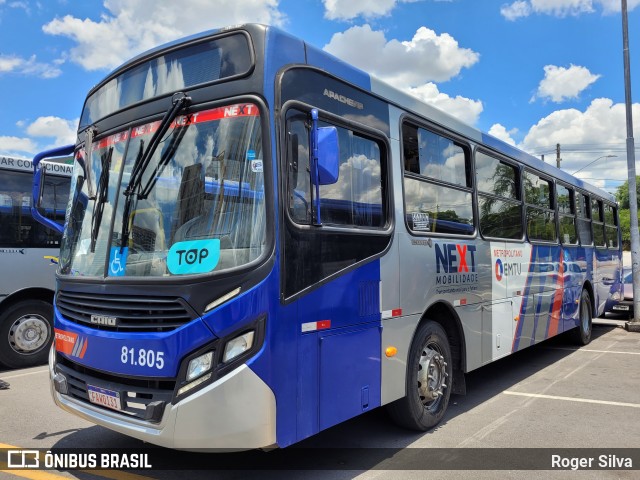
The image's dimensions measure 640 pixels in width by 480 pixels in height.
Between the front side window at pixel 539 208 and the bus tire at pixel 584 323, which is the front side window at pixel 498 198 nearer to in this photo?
the front side window at pixel 539 208

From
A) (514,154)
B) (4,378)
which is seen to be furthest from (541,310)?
(4,378)

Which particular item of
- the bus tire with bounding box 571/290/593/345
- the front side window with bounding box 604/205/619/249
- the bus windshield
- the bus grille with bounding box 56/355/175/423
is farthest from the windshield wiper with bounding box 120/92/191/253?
the front side window with bounding box 604/205/619/249

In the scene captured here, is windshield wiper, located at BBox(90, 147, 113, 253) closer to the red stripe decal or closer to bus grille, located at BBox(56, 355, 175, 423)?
bus grille, located at BBox(56, 355, 175, 423)

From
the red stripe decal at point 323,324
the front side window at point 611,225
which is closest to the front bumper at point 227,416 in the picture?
the red stripe decal at point 323,324

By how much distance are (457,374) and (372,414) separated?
99 cm

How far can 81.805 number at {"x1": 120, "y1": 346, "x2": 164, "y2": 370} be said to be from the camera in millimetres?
3203

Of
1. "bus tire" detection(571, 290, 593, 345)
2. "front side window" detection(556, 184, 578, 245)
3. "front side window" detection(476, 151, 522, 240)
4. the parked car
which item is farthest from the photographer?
the parked car

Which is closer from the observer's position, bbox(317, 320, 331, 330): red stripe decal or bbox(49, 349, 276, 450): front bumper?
bbox(49, 349, 276, 450): front bumper

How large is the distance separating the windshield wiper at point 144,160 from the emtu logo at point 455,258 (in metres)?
2.80

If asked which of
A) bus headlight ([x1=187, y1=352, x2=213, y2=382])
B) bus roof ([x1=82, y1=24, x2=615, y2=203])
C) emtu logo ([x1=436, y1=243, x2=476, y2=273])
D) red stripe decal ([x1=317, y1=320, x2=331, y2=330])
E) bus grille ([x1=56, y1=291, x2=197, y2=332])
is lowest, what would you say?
bus headlight ([x1=187, y1=352, x2=213, y2=382])

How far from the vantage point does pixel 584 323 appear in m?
9.85

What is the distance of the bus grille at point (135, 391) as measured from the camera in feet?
10.5

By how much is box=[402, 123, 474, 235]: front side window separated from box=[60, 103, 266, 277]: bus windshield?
6.03 feet

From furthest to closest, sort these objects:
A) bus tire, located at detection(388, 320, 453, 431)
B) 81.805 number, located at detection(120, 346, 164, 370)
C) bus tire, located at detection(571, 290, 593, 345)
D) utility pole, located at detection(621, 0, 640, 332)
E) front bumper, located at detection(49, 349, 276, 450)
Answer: utility pole, located at detection(621, 0, 640, 332)
bus tire, located at detection(571, 290, 593, 345)
bus tire, located at detection(388, 320, 453, 431)
81.805 number, located at detection(120, 346, 164, 370)
front bumper, located at detection(49, 349, 276, 450)
